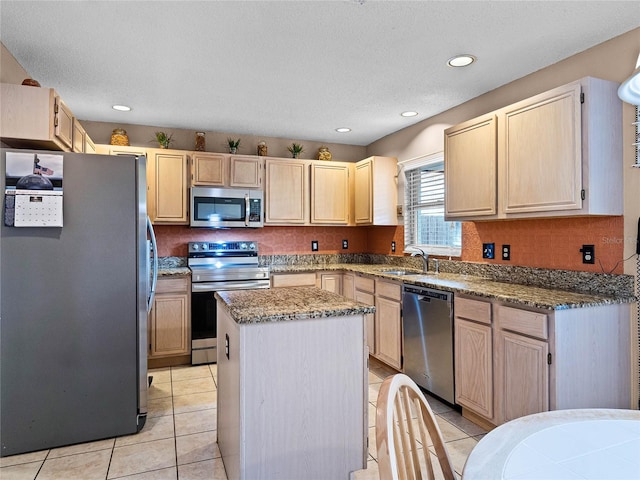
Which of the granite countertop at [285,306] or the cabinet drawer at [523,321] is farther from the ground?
the granite countertop at [285,306]

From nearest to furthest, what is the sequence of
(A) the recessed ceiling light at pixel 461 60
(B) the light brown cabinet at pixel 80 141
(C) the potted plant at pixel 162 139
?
(A) the recessed ceiling light at pixel 461 60
(B) the light brown cabinet at pixel 80 141
(C) the potted plant at pixel 162 139

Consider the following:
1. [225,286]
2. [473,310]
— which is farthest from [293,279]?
[473,310]

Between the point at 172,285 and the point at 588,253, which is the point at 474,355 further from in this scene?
the point at 172,285

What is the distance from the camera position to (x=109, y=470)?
7.05 feet

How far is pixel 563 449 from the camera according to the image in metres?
0.96

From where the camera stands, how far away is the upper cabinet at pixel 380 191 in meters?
4.47

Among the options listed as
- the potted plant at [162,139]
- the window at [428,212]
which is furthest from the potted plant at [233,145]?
the window at [428,212]

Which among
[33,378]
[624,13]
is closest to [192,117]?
[33,378]

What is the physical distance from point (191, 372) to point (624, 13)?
417cm

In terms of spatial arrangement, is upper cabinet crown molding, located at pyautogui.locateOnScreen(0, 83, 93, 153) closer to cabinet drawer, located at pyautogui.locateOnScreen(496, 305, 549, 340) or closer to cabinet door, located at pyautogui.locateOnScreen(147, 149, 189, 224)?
cabinet door, located at pyautogui.locateOnScreen(147, 149, 189, 224)

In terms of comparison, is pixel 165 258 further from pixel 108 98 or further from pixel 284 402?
pixel 284 402

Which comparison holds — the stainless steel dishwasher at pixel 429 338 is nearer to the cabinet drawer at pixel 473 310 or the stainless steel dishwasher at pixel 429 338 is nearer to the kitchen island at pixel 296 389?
the cabinet drawer at pixel 473 310

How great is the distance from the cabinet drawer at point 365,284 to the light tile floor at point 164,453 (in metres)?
1.16

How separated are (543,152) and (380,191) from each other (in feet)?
7.02
